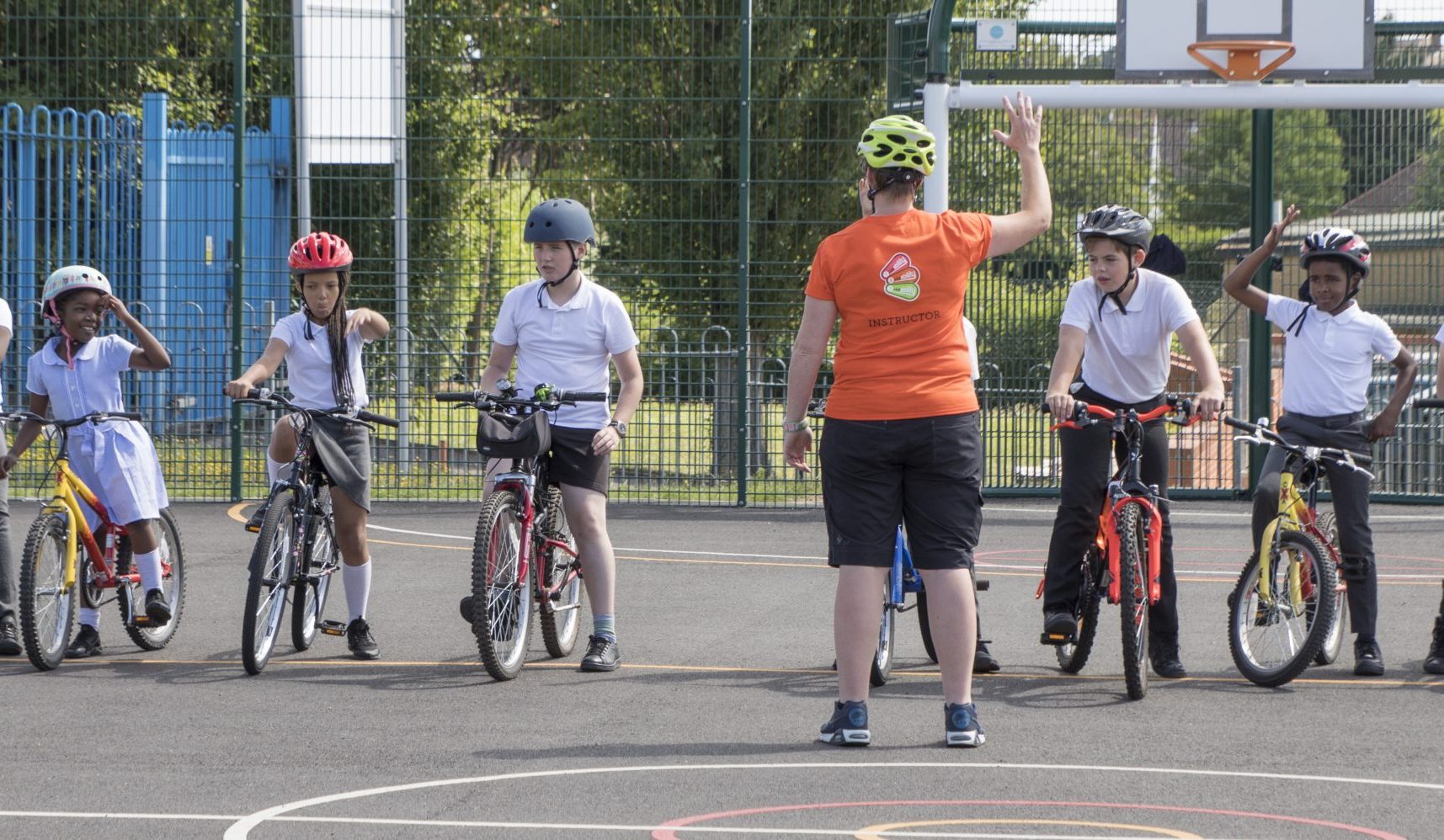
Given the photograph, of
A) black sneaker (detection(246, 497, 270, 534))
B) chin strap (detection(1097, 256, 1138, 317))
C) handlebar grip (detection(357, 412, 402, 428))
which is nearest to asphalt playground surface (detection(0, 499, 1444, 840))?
black sneaker (detection(246, 497, 270, 534))

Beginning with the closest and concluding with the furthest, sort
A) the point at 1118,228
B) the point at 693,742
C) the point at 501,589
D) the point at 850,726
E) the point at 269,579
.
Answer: the point at 850,726 → the point at 693,742 → the point at 1118,228 → the point at 501,589 → the point at 269,579

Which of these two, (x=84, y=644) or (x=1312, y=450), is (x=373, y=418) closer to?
(x=84, y=644)

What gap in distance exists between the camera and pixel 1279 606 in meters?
8.08

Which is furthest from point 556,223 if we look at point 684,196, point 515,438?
point 684,196

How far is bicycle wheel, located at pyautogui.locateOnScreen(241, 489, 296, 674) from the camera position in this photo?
26.4 feet

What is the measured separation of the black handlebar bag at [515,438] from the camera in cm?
801

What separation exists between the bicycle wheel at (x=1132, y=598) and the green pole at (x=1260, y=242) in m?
8.48

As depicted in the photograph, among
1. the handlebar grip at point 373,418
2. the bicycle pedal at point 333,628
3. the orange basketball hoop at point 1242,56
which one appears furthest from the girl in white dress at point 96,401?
the orange basketball hoop at point 1242,56

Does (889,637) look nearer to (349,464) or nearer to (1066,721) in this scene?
(1066,721)

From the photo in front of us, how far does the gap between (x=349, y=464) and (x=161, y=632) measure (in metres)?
1.21

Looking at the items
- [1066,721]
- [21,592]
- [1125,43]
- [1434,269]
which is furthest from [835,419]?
[1434,269]

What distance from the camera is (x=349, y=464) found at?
8562mm

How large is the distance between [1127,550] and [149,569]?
4079 millimetres

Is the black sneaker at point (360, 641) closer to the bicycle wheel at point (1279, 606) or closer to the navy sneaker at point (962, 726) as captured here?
the navy sneaker at point (962, 726)
